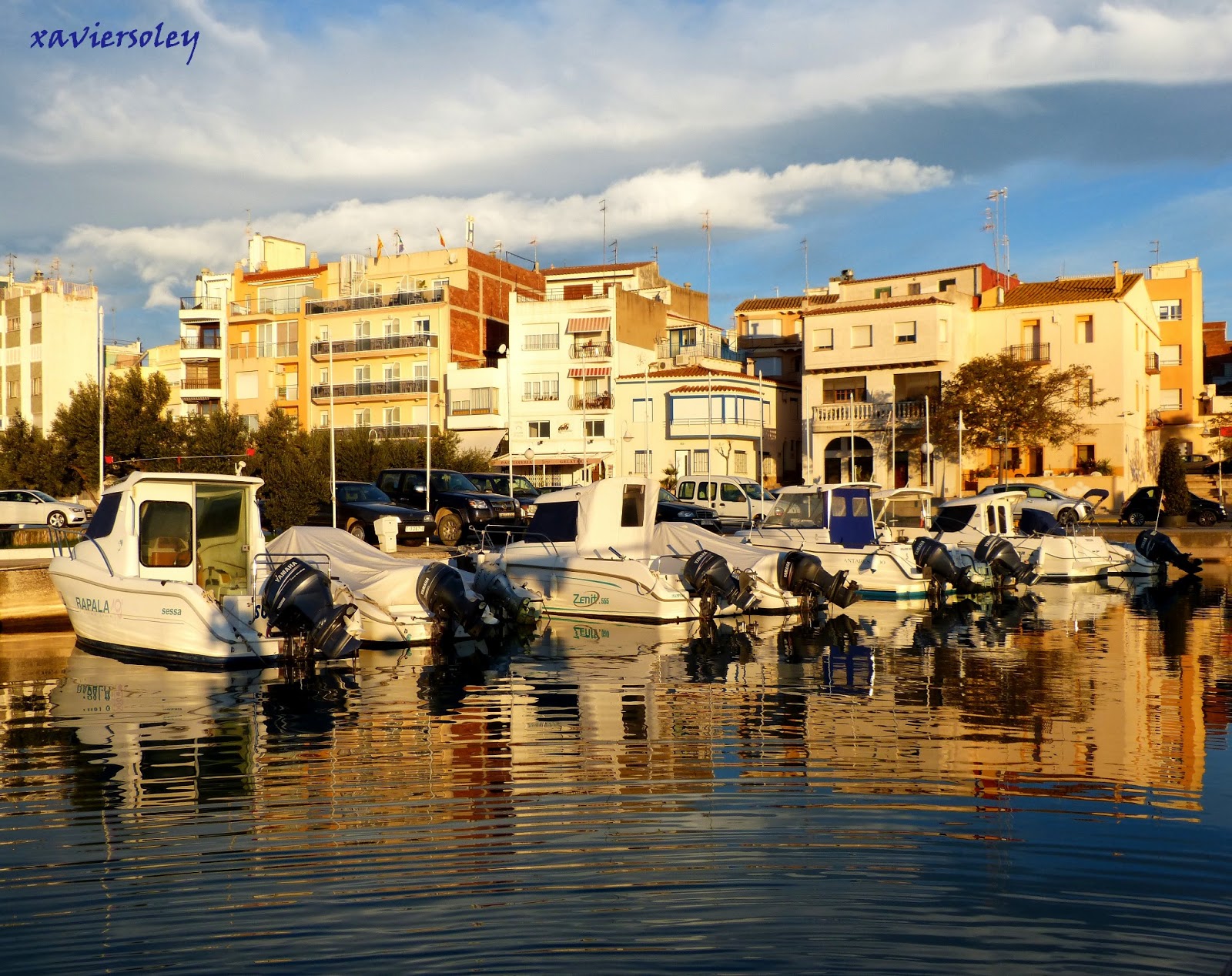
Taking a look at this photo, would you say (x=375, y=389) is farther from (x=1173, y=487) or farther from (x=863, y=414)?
(x=1173, y=487)

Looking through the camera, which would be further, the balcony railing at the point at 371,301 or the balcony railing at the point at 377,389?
the balcony railing at the point at 371,301

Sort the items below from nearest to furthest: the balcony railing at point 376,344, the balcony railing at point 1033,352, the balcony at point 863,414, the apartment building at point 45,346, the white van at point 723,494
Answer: the white van at point 723,494
the balcony railing at point 1033,352
the balcony at point 863,414
the balcony railing at point 376,344
the apartment building at point 45,346

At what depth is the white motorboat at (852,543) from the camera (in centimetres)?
2731

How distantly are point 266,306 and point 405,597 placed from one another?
65.1 meters

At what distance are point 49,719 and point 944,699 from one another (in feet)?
33.7

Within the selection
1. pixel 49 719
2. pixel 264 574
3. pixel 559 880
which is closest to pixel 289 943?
pixel 559 880

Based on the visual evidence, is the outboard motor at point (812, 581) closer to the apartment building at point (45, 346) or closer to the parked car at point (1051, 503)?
the parked car at point (1051, 503)

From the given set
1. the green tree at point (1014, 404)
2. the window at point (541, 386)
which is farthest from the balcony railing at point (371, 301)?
the green tree at point (1014, 404)

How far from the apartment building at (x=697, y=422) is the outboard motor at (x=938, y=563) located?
37.5 metres

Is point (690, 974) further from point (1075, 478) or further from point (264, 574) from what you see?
point (1075, 478)

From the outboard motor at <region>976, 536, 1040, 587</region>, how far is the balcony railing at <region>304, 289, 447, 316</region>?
49.5 m

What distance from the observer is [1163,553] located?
112ft

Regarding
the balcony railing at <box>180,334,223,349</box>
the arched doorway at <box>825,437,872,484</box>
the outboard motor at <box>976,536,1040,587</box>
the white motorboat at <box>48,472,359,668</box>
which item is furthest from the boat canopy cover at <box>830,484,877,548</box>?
the balcony railing at <box>180,334,223,349</box>

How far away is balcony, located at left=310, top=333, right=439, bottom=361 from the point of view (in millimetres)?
73562
